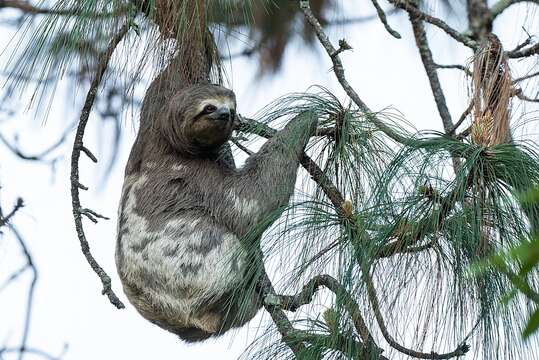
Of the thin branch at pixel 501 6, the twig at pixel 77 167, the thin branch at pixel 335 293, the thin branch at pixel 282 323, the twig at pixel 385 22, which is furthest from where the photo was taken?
the twig at pixel 385 22

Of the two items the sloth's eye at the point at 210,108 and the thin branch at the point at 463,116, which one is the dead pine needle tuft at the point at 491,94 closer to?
the thin branch at the point at 463,116

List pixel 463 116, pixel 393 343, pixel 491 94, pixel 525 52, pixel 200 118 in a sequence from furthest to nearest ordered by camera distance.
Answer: pixel 200 118
pixel 525 52
pixel 463 116
pixel 491 94
pixel 393 343

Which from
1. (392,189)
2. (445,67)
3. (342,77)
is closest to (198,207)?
(342,77)

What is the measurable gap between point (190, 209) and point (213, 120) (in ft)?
1.75

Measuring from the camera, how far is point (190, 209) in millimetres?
4570

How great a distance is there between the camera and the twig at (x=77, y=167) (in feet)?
11.6

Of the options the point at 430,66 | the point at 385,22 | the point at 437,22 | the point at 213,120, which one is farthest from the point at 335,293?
the point at 430,66

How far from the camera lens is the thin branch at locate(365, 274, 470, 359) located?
8.86 feet

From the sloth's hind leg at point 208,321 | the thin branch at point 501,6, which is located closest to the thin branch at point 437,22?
the thin branch at point 501,6

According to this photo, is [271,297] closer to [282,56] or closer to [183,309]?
[183,309]

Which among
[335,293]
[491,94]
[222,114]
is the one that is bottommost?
[335,293]

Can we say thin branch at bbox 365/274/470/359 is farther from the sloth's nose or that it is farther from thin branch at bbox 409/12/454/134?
thin branch at bbox 409/12/454/134

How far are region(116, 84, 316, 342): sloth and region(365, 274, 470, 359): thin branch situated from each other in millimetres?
1424

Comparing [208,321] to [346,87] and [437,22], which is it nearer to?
[346,87]
